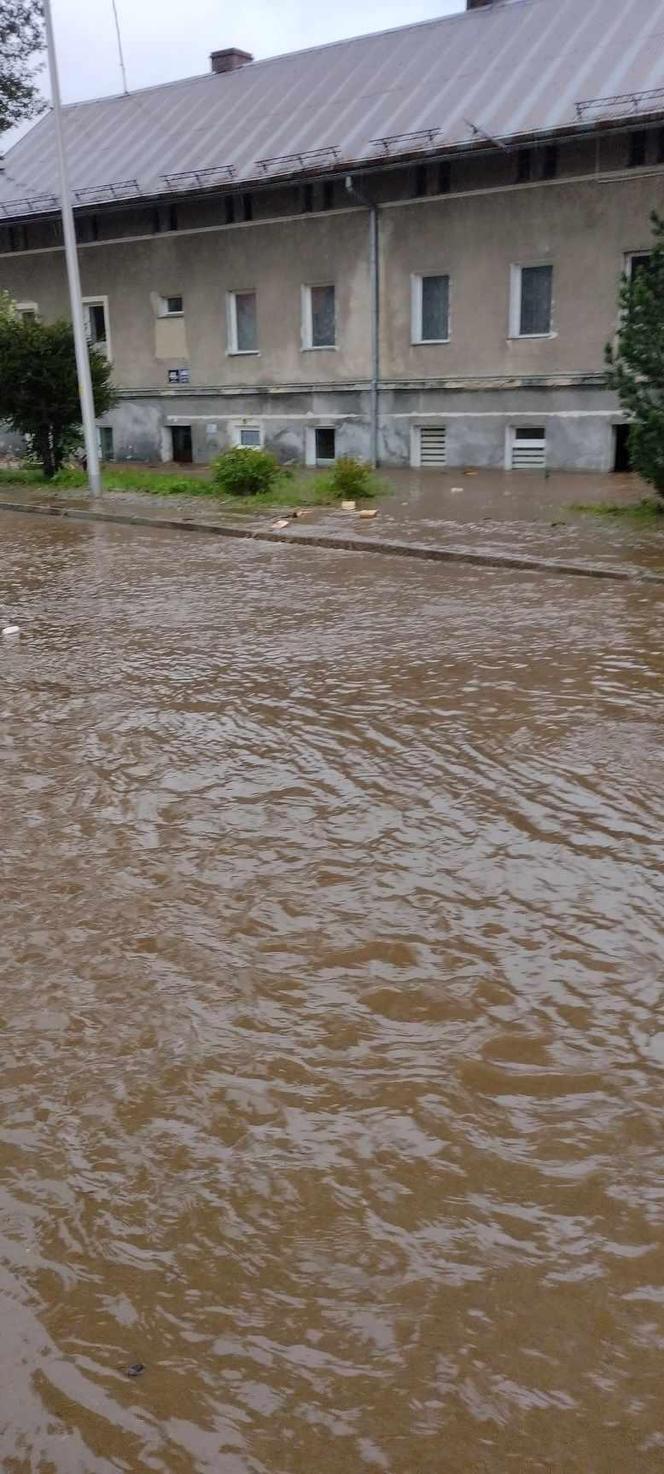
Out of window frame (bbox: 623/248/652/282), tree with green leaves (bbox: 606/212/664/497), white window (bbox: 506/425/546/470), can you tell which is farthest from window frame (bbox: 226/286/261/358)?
tree with green leaves (bbox: 606/212/664/497)

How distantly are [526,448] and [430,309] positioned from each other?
355cm

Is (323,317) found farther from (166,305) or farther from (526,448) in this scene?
(526,448)

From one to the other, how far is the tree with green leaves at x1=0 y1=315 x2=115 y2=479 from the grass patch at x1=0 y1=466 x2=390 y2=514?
1.21 m

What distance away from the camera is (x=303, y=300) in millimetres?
25656

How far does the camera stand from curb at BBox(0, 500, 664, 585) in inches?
485

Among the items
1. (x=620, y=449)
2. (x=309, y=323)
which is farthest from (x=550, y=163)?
(x=309, y=323)

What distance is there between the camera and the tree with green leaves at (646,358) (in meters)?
14.3

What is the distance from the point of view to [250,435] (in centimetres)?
2730

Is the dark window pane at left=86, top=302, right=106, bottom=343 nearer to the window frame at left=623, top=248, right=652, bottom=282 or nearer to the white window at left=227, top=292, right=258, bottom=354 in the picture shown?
the white window at left=227, top=292, right=258, bottom=354

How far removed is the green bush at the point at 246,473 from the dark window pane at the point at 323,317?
22.8 feet

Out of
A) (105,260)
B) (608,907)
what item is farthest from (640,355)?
(105,260)

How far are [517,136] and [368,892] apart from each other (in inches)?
786

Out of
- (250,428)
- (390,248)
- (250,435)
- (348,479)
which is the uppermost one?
(390,248)

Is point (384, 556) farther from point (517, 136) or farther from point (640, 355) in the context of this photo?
point (517, 136)
